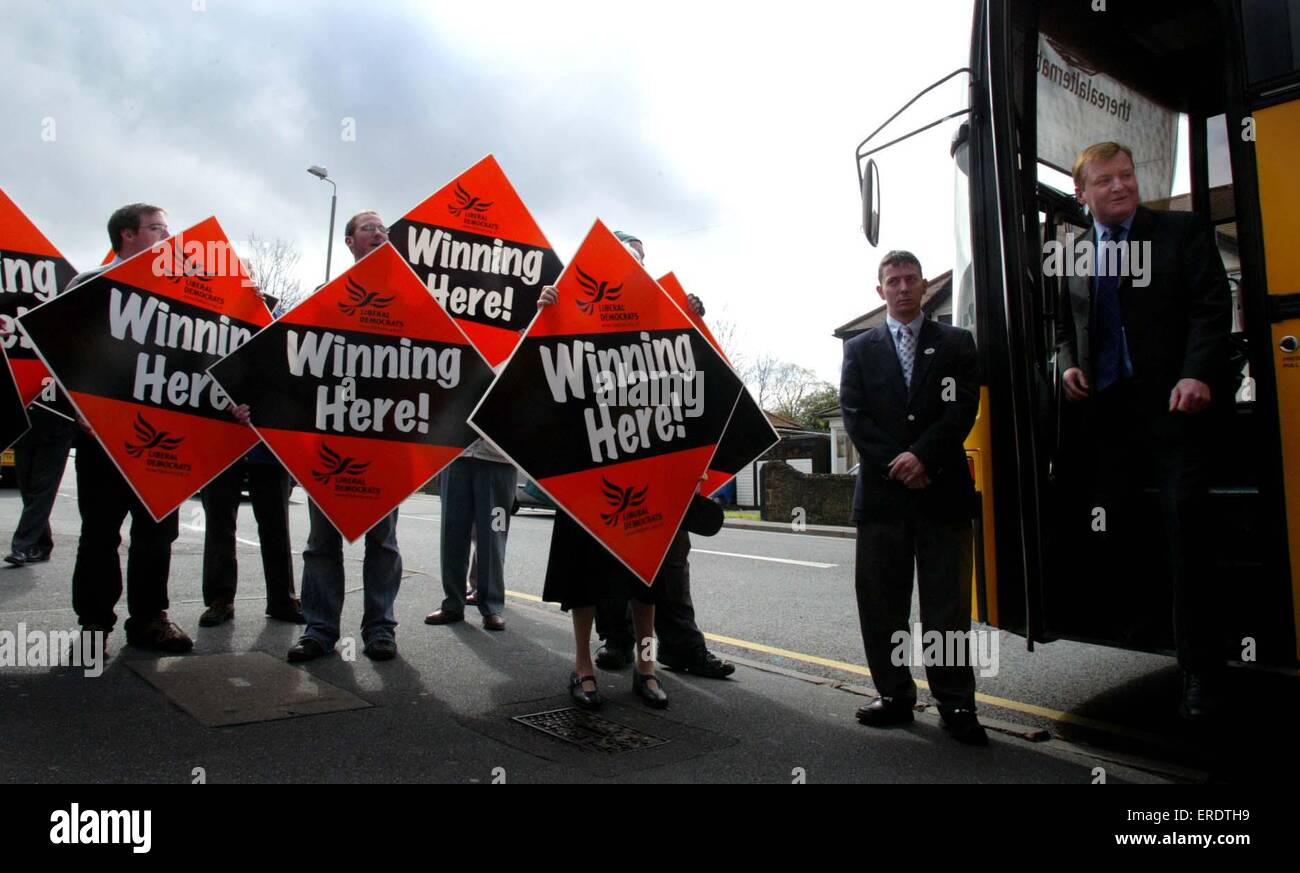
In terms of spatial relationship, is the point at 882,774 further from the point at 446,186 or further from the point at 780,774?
the point at 446,186

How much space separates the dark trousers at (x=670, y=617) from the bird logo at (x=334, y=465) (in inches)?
55.1

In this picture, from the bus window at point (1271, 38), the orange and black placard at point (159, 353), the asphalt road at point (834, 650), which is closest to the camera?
the bus window at point (1271, 38)

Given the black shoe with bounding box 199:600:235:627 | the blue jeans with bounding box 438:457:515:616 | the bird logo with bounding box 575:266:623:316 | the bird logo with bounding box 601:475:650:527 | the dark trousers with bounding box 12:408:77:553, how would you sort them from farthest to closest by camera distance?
the dark trousers with bounding box 12:408:77:553 → the blue jeans with bounding box 438:457:515:616 → the black shoe with bounding box 199:600:235:627 → the bird logo with bounding box 575:266:623:316 → the bird logo with bounding box 601:475:650:527

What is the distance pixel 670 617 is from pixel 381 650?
148 cm

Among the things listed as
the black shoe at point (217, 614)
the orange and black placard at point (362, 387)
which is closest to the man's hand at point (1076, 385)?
the orange and black placard at point (362, 387)

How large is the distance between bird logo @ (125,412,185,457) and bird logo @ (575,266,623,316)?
2.17 m

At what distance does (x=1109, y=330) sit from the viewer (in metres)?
3.55

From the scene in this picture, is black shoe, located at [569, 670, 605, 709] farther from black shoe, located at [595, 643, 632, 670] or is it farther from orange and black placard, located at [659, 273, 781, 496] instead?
orange and black placard, located at [659, 273, 781, 496]

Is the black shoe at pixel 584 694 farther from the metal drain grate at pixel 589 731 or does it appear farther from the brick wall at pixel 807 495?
the brick wall at pixel 807 495

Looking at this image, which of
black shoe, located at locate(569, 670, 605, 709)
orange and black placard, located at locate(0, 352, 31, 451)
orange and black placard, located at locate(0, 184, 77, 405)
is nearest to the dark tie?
black shoe, located at locate(569, 670, 605, 709)

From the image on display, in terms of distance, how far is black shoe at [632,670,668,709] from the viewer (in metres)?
3.74

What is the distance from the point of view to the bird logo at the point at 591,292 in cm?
383

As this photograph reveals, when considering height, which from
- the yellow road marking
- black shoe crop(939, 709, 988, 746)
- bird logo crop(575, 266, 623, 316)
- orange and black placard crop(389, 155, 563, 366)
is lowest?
the yellow road marking

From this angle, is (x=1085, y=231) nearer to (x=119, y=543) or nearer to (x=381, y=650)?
(x=381, y=650)
